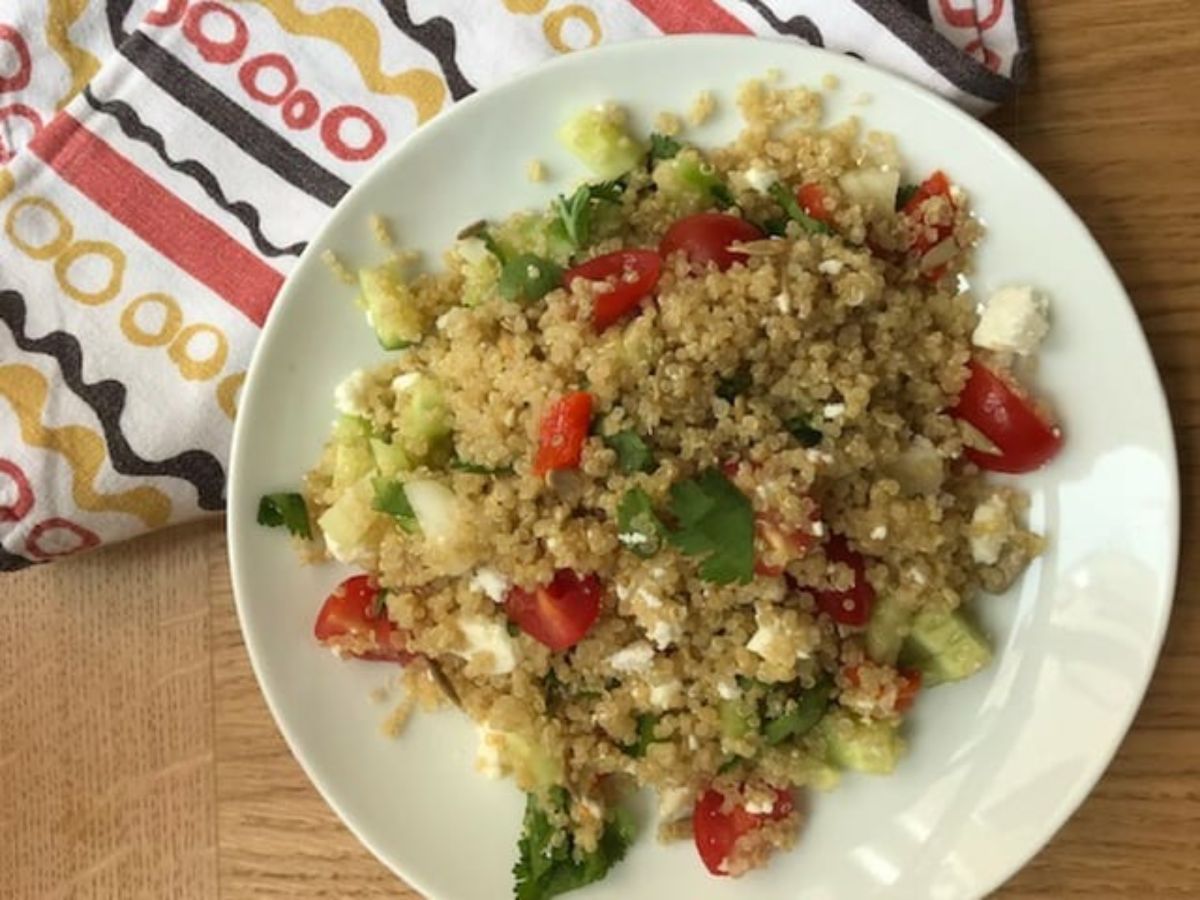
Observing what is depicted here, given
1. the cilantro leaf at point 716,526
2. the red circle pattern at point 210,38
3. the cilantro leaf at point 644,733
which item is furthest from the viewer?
the red circle pattern at point 210,38

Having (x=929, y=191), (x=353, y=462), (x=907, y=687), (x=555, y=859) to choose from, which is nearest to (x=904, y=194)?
(x=929, y=191)

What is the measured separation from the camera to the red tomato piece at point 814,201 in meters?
1.17

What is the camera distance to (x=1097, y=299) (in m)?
1.15

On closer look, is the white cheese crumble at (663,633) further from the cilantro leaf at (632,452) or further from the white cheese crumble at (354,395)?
the white cheese crumble at (354,395)

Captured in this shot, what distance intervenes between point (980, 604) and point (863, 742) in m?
0.14

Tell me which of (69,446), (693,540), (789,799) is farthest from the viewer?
(69,446)

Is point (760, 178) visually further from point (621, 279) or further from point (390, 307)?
point (390, 307)

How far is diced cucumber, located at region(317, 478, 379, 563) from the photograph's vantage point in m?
1.23

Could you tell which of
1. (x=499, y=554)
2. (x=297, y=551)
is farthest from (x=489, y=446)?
(x=297, y=551)

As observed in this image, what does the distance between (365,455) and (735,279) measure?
0.33 meters

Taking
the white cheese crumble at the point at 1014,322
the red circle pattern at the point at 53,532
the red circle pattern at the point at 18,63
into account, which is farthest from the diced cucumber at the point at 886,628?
the red circle pattern at the point at 18,63

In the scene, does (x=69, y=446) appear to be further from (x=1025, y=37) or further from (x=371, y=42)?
(x=1025, y=37)

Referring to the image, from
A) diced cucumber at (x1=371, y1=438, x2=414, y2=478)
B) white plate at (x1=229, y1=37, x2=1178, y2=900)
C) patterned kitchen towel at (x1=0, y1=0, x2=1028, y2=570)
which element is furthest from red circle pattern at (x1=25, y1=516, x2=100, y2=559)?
diced cucumber at (x1=371, y1=438, x2=414, y2=478)

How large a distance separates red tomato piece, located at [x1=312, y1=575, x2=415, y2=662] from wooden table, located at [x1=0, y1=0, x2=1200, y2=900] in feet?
0.66
